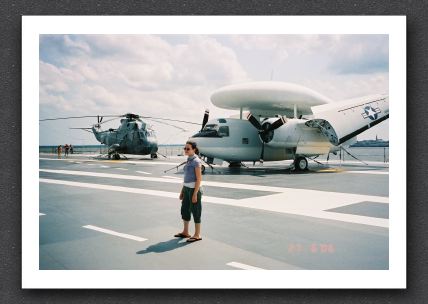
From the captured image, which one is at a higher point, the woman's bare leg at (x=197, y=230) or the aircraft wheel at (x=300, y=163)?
the aircraft wheel at (x=300, y=163)

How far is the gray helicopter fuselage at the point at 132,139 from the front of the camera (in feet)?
72.8

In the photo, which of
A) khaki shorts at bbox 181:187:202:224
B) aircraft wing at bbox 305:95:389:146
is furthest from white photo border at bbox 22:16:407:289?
aircraft wing at bbox 305:95:389:146

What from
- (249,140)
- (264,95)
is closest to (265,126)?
(249,140)

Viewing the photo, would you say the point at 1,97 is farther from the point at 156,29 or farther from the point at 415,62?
the point at 415,62

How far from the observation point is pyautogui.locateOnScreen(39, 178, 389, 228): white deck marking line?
5.85 m

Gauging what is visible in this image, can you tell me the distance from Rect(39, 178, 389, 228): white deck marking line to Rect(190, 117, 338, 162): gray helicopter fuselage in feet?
18.0

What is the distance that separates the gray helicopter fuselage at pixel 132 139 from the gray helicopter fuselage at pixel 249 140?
9.07 meters

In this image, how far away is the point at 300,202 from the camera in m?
7.26

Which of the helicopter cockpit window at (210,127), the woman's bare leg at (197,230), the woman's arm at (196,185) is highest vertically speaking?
the helicopter cockpit window at (210,127)

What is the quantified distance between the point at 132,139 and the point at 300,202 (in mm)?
16728

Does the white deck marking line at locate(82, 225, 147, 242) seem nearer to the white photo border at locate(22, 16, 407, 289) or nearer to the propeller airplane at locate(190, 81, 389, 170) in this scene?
the white photo border at locate(22, 16, 407, 289)

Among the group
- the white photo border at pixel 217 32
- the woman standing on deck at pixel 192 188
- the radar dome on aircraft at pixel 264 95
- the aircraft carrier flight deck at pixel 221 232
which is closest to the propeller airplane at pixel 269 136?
the radar dome on aircraft at pixel 264 95

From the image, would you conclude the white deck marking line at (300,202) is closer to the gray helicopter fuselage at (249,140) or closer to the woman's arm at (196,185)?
the woman's arm at (196,185)

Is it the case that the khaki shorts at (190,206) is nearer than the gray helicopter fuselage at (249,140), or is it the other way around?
the khaki shorts at (190,206)
